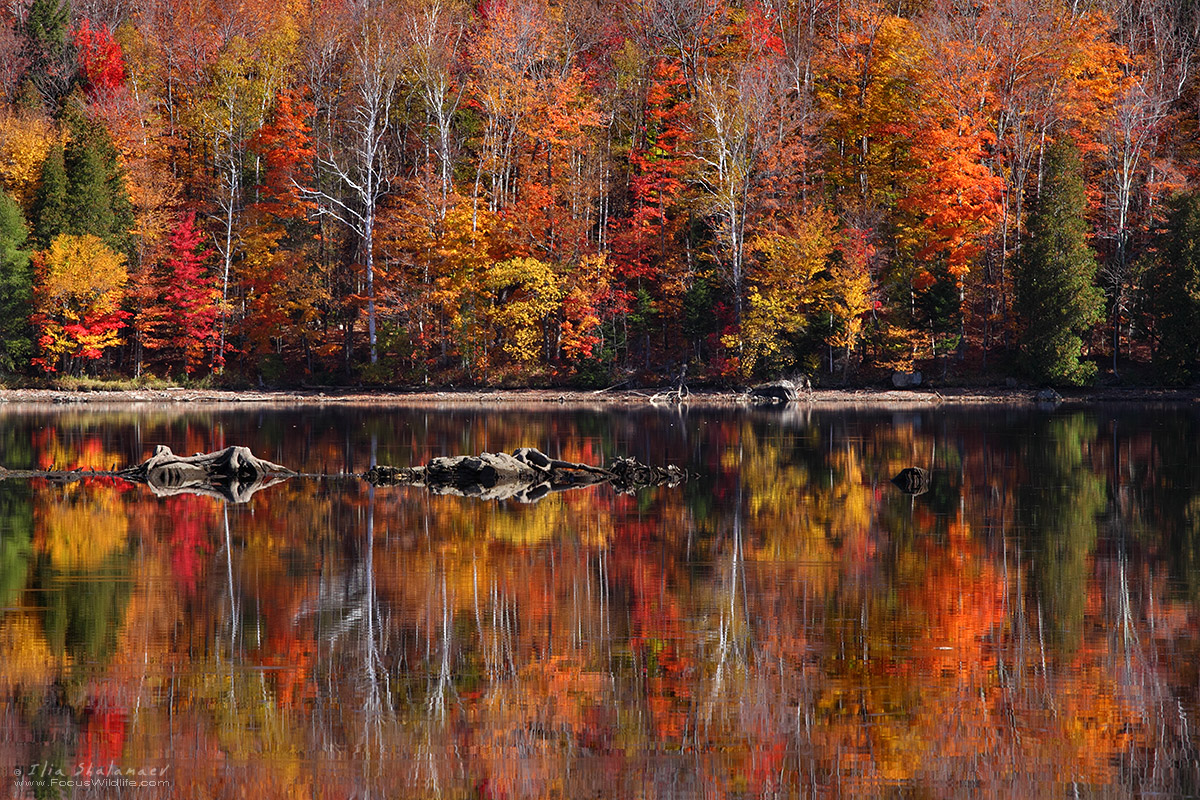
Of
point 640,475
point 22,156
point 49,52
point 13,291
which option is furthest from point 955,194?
point 49,52

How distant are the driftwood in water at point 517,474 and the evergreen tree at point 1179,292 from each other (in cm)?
3698

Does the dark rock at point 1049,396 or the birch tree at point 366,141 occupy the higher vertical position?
the birch tree at point 366,141

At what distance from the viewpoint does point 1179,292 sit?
180 feet

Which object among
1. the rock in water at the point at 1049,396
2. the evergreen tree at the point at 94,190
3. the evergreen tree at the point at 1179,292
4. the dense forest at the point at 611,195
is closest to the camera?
the evergreen tree at the point at 1179,292

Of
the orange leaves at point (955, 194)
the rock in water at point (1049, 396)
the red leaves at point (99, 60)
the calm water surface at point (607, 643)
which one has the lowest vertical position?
the calm water surface at point (607, 643)

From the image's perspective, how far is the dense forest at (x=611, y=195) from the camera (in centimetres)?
6072

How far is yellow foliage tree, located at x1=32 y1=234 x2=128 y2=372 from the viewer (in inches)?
2426

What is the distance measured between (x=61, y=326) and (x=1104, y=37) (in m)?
53.3

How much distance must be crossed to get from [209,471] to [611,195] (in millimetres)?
47739

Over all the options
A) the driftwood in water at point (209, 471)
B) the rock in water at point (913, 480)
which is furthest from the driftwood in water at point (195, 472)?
the rock in water at point (913, 480)

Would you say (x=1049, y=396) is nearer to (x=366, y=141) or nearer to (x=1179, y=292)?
(x=1179, y=292)

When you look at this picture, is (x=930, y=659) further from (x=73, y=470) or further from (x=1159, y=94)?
(x=1159, y=94)

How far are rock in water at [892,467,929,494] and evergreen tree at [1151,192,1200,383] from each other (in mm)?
34870

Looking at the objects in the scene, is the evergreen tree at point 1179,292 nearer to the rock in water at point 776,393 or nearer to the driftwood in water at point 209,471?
the rock in water at point 776,393
